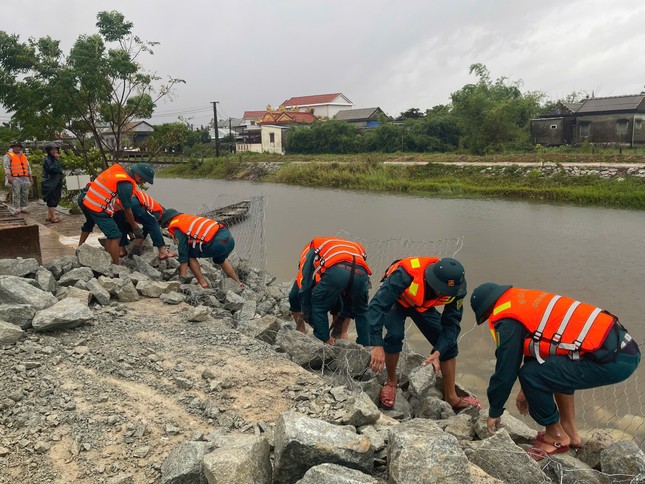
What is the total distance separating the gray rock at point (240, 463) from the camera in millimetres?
2361

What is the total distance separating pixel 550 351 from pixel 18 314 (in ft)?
12.2

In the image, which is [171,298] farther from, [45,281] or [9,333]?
[9,333]

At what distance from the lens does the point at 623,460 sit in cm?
291

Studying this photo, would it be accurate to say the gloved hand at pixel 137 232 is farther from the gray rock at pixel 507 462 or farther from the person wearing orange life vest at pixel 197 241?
the gray rock at pixel 507 462

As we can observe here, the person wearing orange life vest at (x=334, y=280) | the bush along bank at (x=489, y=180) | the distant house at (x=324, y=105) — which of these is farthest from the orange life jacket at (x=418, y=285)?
the distant house at (x=324, y=105)

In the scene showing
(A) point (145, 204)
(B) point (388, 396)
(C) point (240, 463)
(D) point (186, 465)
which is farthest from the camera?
(A) point (145, 204)

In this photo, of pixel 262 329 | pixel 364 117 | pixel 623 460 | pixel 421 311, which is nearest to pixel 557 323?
pixel 623 460

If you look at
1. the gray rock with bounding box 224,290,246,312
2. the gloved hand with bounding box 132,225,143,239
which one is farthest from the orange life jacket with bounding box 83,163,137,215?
the gray rock with bounding box 224,290,246,312

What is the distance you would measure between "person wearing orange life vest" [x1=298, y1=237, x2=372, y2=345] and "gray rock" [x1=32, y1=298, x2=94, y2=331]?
1828 millimetres

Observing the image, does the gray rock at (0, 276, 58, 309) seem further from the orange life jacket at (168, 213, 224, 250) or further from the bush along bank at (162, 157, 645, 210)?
the bush along bank at (162, 157, 645, 210)

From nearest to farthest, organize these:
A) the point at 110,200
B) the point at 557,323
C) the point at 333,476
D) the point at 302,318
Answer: the point at 333,476 → the point at 557,323 → the point at 302,318 → the point at 110,200

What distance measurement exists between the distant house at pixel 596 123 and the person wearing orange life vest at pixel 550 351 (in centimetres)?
2944

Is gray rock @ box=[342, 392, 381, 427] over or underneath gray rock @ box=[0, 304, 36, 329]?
underneath

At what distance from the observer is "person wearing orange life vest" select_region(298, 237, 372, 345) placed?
4453mm
